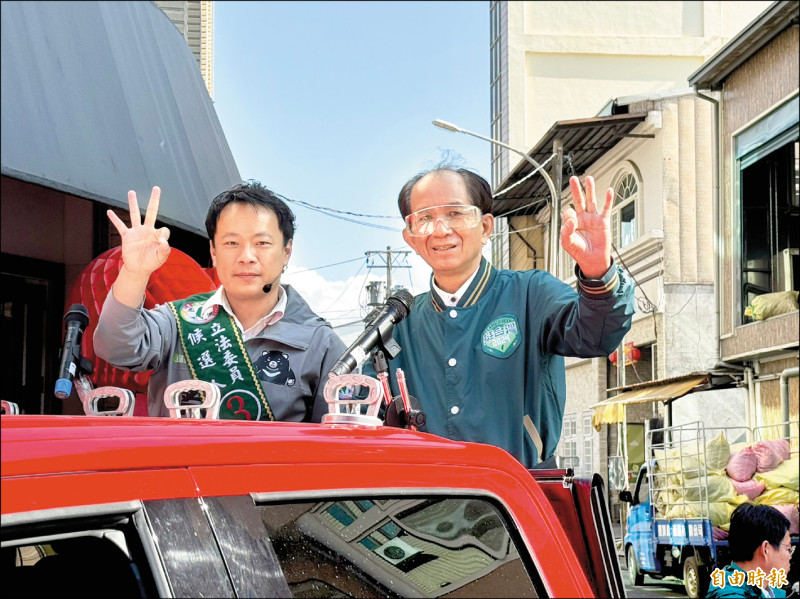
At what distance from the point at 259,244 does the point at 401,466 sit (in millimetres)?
1107

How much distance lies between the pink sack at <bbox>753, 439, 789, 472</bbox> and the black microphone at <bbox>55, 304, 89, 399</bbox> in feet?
30.0

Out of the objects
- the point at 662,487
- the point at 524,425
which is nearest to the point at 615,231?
the point at 662,487

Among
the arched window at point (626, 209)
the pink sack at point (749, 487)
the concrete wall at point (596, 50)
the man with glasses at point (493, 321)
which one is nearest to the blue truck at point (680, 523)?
the pink sack at point (749, 487)

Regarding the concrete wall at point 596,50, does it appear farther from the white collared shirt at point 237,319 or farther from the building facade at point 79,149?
the white collared shirt at point 237,319

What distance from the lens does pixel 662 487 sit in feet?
35.9

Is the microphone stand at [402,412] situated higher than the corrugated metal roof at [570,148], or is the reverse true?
the corrugated metal roof at [570,148]

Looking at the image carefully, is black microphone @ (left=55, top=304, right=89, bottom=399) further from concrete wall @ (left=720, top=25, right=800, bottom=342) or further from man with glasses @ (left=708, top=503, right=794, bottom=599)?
concrete wall @ (left=720, top=25, right=800, bottom=342)

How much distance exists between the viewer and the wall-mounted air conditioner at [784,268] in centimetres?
1341

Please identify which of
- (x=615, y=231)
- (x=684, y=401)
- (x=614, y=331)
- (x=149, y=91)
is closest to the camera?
(x=614, y=331)

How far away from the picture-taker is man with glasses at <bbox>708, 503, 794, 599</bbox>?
3.60 metres

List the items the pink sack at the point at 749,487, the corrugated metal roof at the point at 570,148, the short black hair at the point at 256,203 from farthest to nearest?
the corrugated metal roof at the point at 570,148, the pink sack at the point at 749,487, the short black hair at the point at 256,203

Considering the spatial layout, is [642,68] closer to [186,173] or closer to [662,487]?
[662,487]

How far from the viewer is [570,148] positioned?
62.8 feet

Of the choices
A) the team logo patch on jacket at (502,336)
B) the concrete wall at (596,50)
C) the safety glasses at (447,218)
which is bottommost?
the team logo patch on jacket at (502,336)
